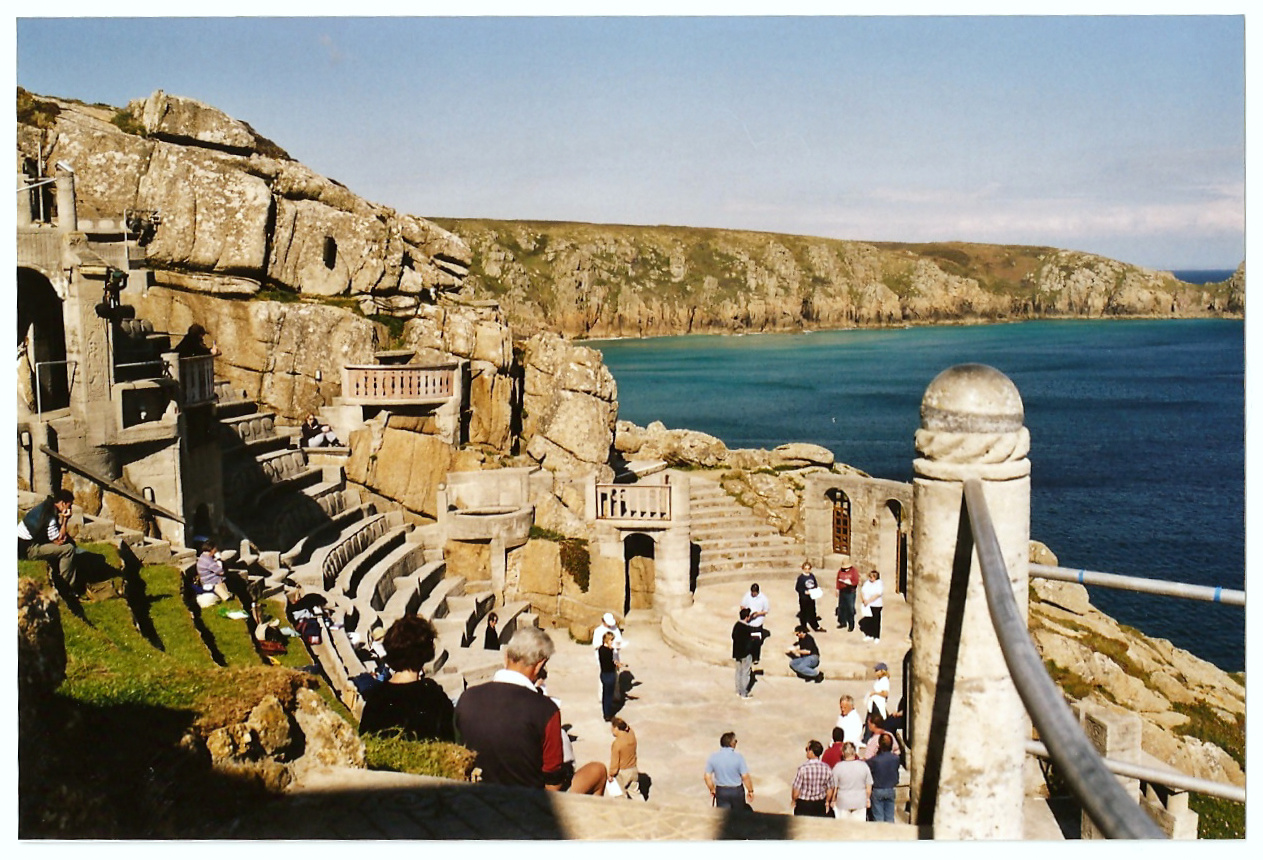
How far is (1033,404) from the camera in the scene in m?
82.7

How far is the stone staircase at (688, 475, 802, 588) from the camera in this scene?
2436cm

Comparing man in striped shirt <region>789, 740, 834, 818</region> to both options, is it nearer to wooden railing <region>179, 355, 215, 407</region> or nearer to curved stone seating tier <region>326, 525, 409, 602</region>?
curved stone seating tier <region>326, 525, 409, 602</region>

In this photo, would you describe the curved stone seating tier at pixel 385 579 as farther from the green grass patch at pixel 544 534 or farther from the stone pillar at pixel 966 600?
the stone pillar at pixel 966 600

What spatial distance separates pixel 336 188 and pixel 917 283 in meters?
155

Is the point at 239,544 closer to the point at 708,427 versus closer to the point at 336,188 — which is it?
the point at 336,188

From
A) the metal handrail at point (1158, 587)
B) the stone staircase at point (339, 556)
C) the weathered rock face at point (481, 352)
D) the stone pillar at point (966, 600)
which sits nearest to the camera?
the metal handrail at point (1158, 587)

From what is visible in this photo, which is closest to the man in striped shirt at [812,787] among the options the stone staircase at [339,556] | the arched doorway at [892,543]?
the stone staircase at [339,556]

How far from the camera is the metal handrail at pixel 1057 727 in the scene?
241 cm

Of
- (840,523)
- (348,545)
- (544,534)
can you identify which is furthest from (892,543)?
(348,545)

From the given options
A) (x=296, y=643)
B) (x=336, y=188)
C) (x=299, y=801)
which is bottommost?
(x=296, y=643)

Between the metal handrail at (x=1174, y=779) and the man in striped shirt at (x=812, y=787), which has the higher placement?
the metal handrail at (x=1174, y=779)

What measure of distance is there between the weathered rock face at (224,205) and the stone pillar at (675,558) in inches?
406

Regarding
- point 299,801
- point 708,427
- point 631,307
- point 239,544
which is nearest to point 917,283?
point 631,307

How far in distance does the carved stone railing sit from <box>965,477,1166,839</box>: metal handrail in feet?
78.5
